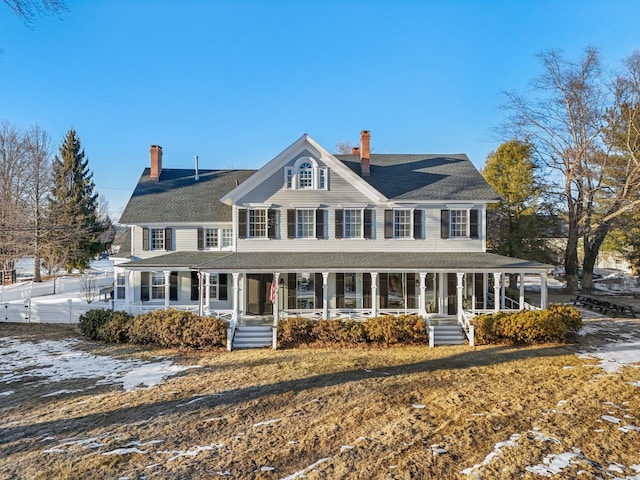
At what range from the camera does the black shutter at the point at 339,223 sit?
1811 cm

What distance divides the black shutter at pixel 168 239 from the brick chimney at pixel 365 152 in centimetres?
1074

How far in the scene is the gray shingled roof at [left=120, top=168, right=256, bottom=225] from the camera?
1969 centimetres

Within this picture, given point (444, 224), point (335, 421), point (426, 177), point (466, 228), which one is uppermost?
point (426, 177)

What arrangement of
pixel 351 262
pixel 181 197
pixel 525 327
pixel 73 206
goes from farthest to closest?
pixel 73 206, pixel 181 197, pixel 351 262, pixel 525 327

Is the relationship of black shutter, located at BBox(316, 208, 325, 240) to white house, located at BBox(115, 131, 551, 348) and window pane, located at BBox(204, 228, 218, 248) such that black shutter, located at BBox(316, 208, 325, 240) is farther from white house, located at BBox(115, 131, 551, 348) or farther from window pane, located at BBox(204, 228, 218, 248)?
window pane, located at BBox(204, 228, 218, 248)

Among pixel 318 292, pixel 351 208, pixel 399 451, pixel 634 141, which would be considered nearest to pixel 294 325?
pixel 318 292

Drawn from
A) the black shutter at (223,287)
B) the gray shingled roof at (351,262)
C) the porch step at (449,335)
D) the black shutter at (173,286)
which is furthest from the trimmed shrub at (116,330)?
the porch step at (449,335)

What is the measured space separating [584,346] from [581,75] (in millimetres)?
22756

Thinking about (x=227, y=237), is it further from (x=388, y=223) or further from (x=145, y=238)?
(x=388, y=223)

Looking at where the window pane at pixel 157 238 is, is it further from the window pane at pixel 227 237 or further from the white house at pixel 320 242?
the window pane at pixel 227 237

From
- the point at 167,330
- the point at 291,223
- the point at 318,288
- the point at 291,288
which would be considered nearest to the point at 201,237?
the point at 291,223

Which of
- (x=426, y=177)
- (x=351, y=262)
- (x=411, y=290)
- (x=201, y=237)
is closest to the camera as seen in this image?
(x=351, y=262)

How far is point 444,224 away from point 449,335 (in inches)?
227

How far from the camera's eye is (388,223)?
59.7 feet
